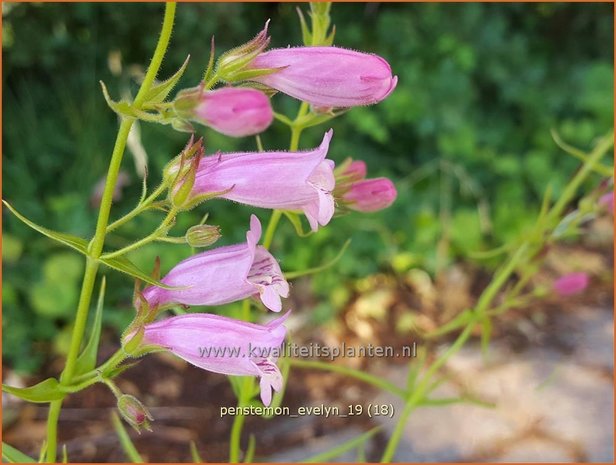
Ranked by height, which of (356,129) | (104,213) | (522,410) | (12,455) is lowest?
(12,455)

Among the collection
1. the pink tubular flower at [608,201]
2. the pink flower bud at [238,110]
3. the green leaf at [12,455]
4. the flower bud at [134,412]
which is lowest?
the green leaf at [12,455]

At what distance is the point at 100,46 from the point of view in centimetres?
225

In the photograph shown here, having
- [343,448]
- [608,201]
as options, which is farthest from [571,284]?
[343,448]

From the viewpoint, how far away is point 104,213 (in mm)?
611

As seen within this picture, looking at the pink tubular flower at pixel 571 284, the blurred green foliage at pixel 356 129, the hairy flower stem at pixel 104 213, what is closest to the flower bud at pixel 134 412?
the hairy flower stem at pixel 104 213

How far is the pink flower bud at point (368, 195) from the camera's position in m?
0.87

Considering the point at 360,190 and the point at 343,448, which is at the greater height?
the point at 360,190

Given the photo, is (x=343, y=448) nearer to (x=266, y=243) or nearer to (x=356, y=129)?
(x=266, y=243)

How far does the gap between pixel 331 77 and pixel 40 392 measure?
0.38m

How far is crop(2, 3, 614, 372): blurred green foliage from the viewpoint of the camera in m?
1.95

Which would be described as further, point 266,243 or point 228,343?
point 266,243

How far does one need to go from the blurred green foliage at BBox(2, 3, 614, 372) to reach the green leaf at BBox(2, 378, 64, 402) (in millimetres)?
1174

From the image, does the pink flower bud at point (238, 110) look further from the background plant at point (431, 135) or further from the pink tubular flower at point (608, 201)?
the background plant at point (431, 135)

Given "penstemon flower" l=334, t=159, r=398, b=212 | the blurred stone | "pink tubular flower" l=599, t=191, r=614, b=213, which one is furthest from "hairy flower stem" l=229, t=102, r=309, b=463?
the blurred stone
